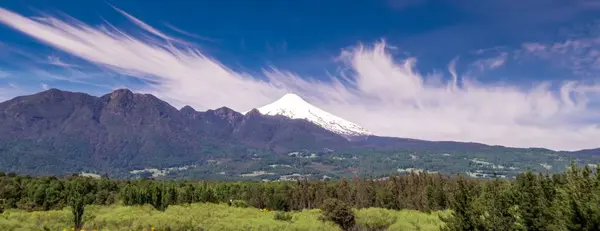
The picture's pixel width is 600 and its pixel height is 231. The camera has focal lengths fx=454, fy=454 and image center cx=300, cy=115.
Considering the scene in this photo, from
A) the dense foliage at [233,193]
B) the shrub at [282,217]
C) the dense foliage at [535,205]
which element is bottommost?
the dense foliage at [233,193]

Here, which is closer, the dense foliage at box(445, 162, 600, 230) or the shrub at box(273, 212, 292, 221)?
the dense foliage at box(445, 162, 600, 230)

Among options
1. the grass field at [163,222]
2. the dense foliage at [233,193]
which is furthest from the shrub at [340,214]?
the dense foliage at [233,193]

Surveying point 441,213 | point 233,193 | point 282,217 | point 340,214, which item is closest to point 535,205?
point 441,213

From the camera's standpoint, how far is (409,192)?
5758 inches

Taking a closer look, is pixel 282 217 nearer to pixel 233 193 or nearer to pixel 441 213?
pixel 441 213

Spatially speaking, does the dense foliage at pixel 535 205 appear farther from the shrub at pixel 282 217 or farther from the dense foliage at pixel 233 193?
the dense foliage at pixel 233 193

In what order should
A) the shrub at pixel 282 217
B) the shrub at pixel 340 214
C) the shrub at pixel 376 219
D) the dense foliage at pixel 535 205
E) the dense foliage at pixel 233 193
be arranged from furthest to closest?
the dense foliage at pixel 233 193 → the shrub at pixel 340 214 → the shrub at pixel 376 219 → the shrub at pixel 282 217 → the dense foliage at pixel 535 205

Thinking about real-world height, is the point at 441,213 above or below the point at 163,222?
below

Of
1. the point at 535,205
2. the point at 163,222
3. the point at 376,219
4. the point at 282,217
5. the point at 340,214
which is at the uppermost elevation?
the point at 535,205

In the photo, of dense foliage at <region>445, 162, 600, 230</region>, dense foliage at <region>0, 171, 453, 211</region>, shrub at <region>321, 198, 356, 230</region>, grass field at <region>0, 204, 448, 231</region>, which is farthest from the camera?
dense foliage at <region>0, 171, 453, 211</region>

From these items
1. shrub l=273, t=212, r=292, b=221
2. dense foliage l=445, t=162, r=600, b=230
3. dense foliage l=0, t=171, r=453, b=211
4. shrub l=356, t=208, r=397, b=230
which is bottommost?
dense foliage l=0, t=171, r=453, b=211

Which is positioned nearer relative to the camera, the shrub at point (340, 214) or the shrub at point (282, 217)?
the shrub at point (282, 217)

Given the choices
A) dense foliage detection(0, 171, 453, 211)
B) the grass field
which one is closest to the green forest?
the grass field

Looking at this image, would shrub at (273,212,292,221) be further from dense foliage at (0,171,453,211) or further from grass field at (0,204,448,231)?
dense foliage at (0,171,453,211)
